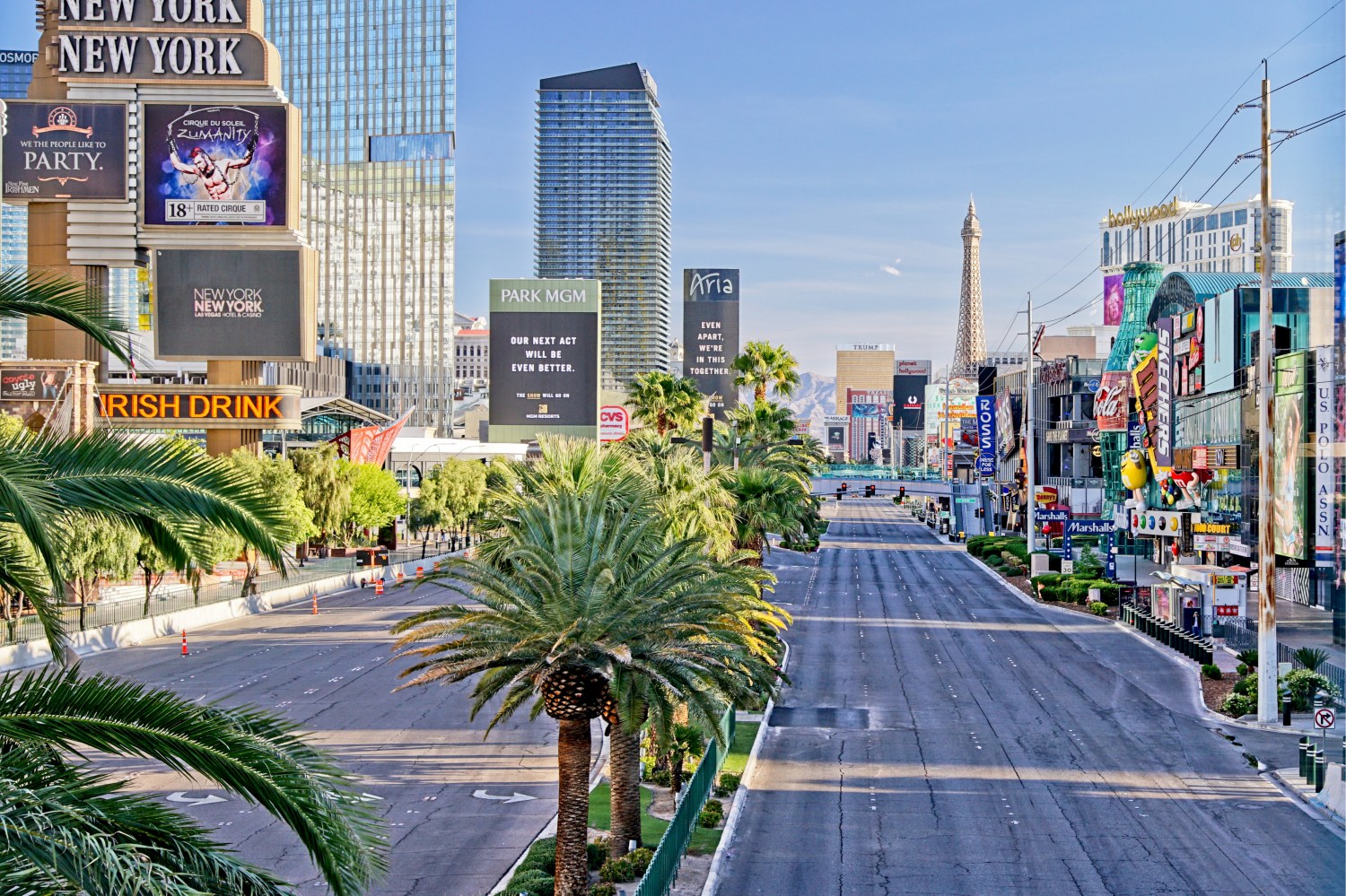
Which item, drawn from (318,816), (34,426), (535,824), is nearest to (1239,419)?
(535,824)

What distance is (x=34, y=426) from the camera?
5444 centimetres

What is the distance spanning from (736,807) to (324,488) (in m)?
54.9

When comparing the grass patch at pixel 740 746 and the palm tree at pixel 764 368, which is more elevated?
the palm tree at pixel 764 368

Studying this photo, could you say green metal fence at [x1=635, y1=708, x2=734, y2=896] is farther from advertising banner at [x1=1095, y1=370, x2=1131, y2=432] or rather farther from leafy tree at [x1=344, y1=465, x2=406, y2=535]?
advertising banner at [x1=1095, y1=370, x2=1131, y2=432]

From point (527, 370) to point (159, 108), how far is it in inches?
1524

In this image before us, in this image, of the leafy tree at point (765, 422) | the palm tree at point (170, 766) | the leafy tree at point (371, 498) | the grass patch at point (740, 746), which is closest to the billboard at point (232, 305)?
the leafy tree at point (371, 498)

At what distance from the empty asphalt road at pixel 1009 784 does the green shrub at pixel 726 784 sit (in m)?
0.54

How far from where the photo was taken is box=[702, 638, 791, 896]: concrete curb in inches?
830

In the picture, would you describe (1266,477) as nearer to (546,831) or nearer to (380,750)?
(546,831)

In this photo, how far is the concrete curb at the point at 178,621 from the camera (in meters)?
41.8

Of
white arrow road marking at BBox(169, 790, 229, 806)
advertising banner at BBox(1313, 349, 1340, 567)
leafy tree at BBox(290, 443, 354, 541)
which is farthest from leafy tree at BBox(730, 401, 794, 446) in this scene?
white arrow road marking at BBox(169, 790, 229, 806)

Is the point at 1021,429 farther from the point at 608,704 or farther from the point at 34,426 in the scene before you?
the point at 608,704

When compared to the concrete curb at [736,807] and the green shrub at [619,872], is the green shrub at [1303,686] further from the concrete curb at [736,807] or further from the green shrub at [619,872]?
the green shrub at [619,872]

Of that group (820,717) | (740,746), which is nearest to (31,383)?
(820,717)
